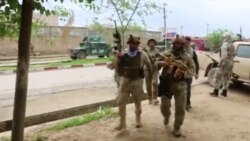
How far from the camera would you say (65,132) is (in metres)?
7.79

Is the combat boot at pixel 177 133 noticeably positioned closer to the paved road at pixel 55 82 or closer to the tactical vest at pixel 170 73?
the tactical vest at pixel 170 73

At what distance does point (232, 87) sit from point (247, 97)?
187cm

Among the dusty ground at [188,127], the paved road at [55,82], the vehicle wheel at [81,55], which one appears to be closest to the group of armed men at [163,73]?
the dusty ground at [188,127]

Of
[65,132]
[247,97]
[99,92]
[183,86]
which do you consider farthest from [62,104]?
[247,97]

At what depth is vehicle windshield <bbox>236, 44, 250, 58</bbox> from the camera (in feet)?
46.3

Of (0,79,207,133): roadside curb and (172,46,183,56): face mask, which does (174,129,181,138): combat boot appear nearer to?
(172,46,183,56): face mask

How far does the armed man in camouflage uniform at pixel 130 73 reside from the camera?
7.32 metres

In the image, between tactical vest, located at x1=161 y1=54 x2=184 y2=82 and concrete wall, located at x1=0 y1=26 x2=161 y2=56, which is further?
concrete wall, located at x1=0 y1=26 x2=161 y2=56

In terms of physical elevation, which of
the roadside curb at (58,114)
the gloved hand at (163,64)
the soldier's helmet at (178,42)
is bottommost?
the roadside curb at (58,114)

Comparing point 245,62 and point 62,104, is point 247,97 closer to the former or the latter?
point 245,62

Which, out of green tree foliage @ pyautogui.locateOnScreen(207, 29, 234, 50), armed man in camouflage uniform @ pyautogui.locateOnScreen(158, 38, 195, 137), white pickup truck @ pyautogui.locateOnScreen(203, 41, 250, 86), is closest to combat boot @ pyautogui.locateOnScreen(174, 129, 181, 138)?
armed man in camouflage uniform @ pyautogui.locateOnScreen(158, 38, 195, 137)

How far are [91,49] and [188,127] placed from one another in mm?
24498

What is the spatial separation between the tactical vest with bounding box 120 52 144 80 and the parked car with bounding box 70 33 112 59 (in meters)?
23.9

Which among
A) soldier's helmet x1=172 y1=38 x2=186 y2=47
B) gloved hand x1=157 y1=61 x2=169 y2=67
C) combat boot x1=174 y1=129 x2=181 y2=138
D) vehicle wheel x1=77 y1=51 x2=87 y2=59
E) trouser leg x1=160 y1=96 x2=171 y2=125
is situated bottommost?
combat boot x1=174 y1=129 x2=181 y2=138
